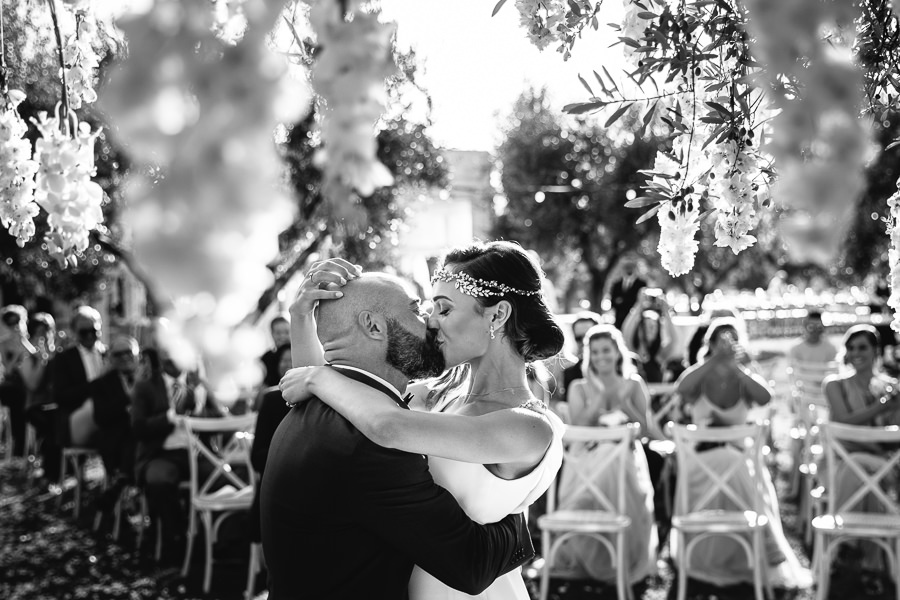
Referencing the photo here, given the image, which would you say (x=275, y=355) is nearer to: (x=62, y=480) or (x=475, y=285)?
(x=62, y=480)

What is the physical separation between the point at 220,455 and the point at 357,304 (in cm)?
615

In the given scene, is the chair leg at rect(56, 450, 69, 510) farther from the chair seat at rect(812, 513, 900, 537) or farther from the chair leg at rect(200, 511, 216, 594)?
the chair seat at rect(812, 513, 900, 537)

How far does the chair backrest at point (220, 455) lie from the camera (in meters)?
6.82

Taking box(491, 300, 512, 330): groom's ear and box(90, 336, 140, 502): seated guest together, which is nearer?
box(491, 300, 512, 330): groom's ear

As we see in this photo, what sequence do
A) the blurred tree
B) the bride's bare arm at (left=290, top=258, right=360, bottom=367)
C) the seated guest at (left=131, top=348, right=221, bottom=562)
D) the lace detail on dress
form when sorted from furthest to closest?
1. the blurred tree
2. the seated guest at (left=131, top=348, right=221, bottom=562)
3. the lace detail on dress
4. the bride's bare arm at (left=290, top=258, right=360, bottom=367)

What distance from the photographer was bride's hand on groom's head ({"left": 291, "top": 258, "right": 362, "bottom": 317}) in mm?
2537

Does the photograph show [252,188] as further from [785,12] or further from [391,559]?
[391,559]

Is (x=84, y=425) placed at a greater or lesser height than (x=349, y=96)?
lesser

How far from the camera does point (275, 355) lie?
25.9 feet

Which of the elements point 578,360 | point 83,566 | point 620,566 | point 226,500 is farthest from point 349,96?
point 578,360

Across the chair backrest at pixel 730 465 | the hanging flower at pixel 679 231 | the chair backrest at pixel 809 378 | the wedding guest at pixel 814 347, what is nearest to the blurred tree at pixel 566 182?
the wedding guest at pixel 814 347

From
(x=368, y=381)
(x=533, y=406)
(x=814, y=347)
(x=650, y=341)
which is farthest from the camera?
(x=650, y=341)

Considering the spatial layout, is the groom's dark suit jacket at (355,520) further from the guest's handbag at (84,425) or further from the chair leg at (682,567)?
the guest's handbag at (84,425)

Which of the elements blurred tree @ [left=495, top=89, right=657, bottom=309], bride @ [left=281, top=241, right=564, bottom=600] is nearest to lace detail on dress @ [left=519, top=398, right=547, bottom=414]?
bride @ [left=281, top=241, right=564, bottom=600]
